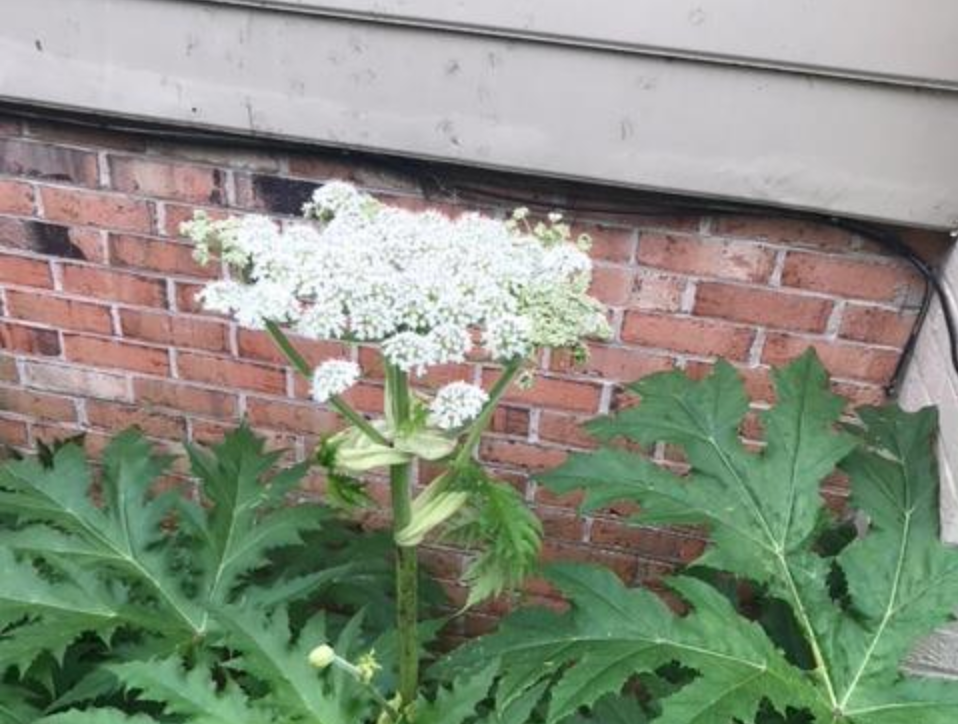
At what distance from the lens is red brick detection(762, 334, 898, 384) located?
6.67 feet

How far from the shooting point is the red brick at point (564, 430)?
2230 millimetres

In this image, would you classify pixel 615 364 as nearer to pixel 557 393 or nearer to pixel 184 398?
pixel 557 393

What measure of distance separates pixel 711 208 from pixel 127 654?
1.31 metres

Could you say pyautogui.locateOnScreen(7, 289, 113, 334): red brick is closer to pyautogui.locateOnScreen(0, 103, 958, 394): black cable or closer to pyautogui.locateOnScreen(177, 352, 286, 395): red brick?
pyautogui.locateOnScreen(177, 352, 286, 395): red brick

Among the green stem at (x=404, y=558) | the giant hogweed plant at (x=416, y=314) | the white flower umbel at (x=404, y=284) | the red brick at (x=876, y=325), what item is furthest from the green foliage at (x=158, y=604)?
the red brick at (x=876, y=325)

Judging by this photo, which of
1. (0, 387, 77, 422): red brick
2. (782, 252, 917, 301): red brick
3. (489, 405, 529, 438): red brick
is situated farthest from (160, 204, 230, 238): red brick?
(782, 252, 917, 301): red brick

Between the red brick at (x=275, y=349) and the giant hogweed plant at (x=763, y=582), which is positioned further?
the red brick at (x=275, y=349)

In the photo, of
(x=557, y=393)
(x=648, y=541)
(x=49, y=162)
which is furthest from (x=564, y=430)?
(x=49, y=162)

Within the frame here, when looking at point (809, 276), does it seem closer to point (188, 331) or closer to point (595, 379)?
point (595, 379)

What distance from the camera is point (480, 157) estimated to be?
191cm

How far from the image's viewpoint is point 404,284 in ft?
3.90

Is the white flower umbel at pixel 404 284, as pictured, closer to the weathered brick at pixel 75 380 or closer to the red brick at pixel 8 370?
the weathered brick at pixel 75 380

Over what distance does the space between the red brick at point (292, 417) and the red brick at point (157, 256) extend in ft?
1.10

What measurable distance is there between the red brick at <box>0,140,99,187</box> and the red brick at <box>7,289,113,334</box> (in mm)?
296
